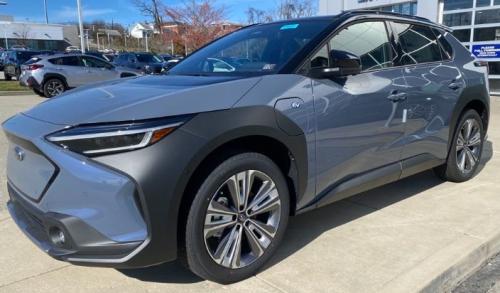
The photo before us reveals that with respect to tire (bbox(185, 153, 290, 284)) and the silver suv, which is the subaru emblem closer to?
tire (bbox(185, 153, 290, 284))

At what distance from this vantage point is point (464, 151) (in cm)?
487

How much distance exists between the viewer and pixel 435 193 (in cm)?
460

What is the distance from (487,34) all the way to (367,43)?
11927mm

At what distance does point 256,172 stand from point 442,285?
54.3 inches

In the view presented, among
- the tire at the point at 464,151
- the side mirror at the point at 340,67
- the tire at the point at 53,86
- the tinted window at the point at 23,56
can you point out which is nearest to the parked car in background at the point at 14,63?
the tinted window at the point at 23,56

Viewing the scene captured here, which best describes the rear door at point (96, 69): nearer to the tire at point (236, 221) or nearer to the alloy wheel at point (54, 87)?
the alloy wheel at point (54, 87)

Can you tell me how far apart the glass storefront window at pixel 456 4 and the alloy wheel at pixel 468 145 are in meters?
10.7

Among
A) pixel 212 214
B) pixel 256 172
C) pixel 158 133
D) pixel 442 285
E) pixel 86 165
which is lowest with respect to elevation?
pixel 442 285

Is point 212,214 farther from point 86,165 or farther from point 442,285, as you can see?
point 442,285

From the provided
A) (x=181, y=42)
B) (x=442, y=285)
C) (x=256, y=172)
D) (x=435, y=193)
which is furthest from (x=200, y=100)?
(x=181, y=42)

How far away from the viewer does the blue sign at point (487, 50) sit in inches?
534

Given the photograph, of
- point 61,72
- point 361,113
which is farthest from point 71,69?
point 361,113

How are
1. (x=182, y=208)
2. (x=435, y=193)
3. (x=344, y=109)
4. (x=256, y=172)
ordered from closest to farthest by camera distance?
(x=182, y=208) → (x=256, y=172) → (x=344, y=109) → (x=435, y=193)

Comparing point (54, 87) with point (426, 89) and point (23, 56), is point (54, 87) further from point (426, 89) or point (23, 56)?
point (426, 89)
